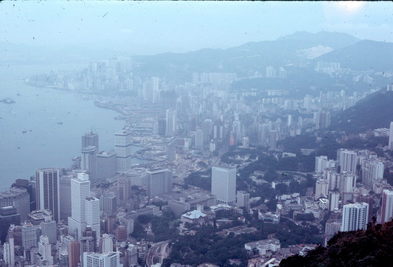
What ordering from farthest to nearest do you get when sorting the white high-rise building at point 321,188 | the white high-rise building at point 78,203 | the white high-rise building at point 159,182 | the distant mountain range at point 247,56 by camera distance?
the distant mountain range at point 247,56 → the white high-rise building at point 159,182 → the white high-rise building at point 321,188 → the white high-rise building at point 78,203

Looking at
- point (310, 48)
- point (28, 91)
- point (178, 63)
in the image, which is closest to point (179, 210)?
point (28, 91)

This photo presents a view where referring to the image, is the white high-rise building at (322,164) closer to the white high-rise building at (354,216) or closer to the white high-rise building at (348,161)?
the white high-rise building at (348,161)

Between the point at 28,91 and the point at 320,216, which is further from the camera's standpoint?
the point at 28,91

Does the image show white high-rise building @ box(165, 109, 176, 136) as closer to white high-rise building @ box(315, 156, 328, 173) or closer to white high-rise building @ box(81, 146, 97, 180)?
white high-rise building @ box(81, 146, 97, 180)

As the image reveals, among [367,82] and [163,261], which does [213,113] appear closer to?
[367,82]

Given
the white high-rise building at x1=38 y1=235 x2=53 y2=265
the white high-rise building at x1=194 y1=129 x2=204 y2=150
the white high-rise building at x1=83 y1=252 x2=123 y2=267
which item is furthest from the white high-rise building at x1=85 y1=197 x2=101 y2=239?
the white high-rise building at x1=194 y1=129 x2=204 y2=150

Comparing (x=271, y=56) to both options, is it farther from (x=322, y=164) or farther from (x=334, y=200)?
(x=334, y=200)

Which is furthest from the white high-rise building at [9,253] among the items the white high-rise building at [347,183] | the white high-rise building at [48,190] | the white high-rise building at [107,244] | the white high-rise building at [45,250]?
the white high-rise building at [347,183]
